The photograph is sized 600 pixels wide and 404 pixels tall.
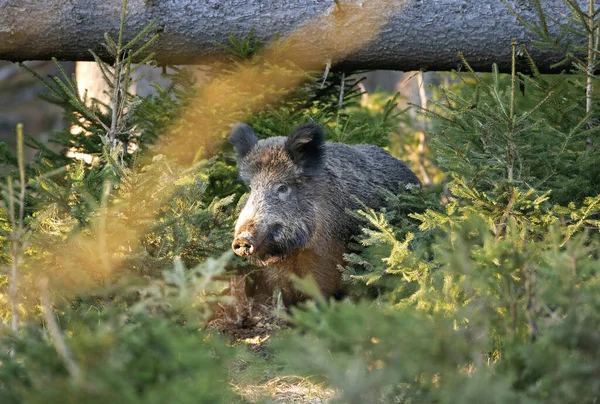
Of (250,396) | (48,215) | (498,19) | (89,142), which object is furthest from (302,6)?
(250,396)

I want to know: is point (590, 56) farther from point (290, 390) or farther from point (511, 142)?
point (290, 390)

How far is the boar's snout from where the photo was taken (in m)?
5.58

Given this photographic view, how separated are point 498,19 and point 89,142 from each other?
3.89 m

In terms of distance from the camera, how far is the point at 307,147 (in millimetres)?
6262

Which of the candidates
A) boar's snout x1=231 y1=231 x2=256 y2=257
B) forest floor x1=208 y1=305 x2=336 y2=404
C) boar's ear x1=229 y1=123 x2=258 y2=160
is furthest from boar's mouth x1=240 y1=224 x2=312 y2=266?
boar's ear x1=229 y1=123 x2=258 y2=160

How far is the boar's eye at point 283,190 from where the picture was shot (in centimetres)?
626

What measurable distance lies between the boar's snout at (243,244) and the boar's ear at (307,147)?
3.15ft

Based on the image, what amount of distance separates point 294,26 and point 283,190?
1.65 meters

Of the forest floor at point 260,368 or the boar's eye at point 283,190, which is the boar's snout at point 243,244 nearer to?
the forest floor at point 260,368

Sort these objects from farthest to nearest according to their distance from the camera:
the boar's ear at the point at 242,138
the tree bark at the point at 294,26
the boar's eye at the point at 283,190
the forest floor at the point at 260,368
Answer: the tree bark at the point at 294,26 → the boar's ear at the point at 242,138 → the boar's eye at the point at 283,190 → the forest floor at the point at 260,368

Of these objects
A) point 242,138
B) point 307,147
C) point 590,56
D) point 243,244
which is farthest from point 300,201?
point 590,56

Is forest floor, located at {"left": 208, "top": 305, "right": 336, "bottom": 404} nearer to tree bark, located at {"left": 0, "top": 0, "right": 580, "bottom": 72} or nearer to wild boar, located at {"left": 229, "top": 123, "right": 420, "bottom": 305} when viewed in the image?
wild boar, located at {"left": 229, "top": 123, "right": 420, "bottom": 305}

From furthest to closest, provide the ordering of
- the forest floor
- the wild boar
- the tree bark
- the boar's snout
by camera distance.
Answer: the tree bark
the wild boar
the boar's snout
the forest floor

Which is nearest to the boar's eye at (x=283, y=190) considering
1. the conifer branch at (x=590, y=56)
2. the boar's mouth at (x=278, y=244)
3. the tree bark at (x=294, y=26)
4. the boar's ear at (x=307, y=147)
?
the boar's ear at (x=307, y=147)
